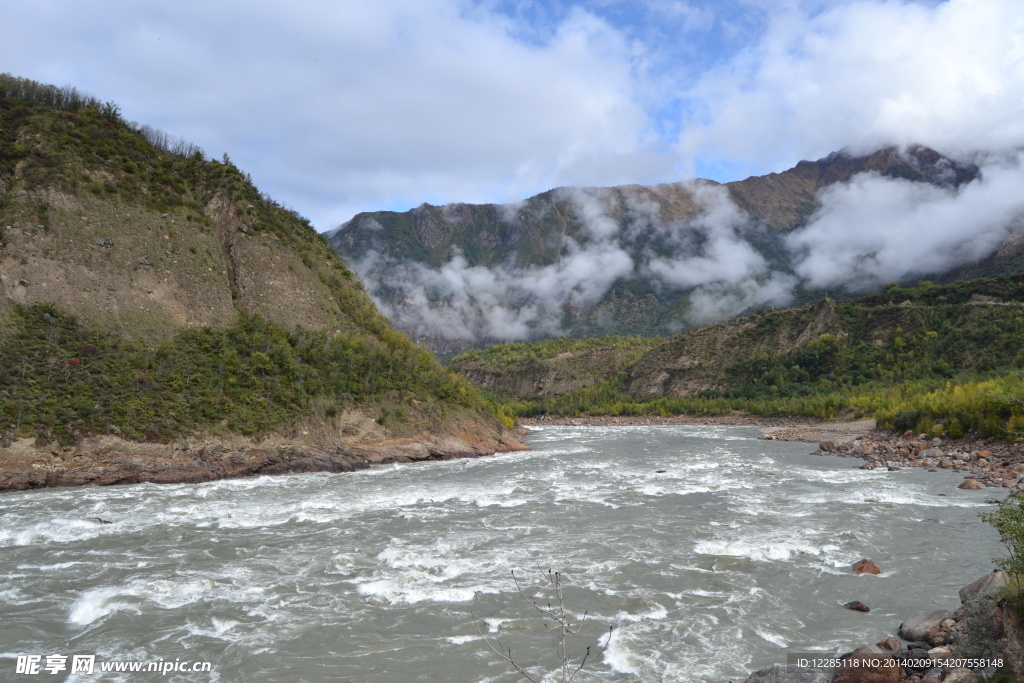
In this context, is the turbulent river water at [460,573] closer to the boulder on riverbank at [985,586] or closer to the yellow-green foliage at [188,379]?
the boulder on riverbank at [985,586]

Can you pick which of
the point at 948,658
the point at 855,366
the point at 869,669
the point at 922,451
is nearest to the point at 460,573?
the point at 869,669

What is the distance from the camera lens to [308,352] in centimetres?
4084

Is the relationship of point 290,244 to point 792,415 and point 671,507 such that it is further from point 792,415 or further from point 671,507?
point 792,415

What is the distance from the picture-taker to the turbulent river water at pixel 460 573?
9.83m

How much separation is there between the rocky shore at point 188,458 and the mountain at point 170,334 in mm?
77

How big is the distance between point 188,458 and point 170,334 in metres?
10.2

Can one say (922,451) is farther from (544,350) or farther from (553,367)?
(544,350)

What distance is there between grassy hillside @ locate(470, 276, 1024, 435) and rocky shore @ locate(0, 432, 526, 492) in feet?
124

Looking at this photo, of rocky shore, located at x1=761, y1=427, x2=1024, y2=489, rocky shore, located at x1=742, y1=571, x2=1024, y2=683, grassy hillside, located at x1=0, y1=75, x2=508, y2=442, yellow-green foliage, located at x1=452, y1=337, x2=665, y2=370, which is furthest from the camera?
yellow-green foliage, located at x1=452, y1=337, x2=665, y2=370

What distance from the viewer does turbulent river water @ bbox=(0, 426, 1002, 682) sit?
9.83 m

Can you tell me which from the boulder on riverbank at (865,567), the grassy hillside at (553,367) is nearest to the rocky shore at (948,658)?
the boulder on riverbank at (865,567)

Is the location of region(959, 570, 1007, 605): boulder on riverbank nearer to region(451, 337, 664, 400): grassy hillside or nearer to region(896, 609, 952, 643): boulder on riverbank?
region(896, 609, 952, 643): boulder on riverbank

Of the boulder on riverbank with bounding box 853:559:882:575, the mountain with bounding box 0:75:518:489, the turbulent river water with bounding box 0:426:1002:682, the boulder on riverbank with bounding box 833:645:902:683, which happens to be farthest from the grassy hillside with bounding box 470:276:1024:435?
the mountain with bounding box 0:75:518:489

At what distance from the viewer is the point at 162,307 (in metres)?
36.8
